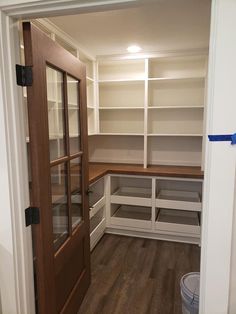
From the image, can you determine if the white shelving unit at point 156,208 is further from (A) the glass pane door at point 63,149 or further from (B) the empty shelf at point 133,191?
(A) the glass pane door at point 63,149

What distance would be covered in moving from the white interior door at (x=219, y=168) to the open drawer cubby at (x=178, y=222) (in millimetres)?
1970

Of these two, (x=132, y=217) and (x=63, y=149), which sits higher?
(x=63, y=149)

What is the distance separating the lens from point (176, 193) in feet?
10.9

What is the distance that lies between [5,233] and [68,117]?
83 centimetres

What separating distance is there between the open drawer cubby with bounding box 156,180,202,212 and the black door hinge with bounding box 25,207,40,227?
6.37 ft

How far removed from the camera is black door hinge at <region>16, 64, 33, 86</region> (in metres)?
1.15

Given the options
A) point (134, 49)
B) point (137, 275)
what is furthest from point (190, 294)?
point (134, 49)

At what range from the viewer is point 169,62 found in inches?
125

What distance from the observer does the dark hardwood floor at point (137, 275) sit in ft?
6.33

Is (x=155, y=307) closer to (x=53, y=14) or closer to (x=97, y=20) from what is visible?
(x=53, y=14)

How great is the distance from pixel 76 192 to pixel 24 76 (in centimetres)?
94

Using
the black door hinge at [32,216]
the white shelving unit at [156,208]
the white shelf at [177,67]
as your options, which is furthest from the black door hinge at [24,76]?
the white shelf at [177,67]

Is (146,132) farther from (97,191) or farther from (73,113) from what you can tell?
(73,113)

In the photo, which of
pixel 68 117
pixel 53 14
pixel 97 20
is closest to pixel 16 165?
pixel 68 117
